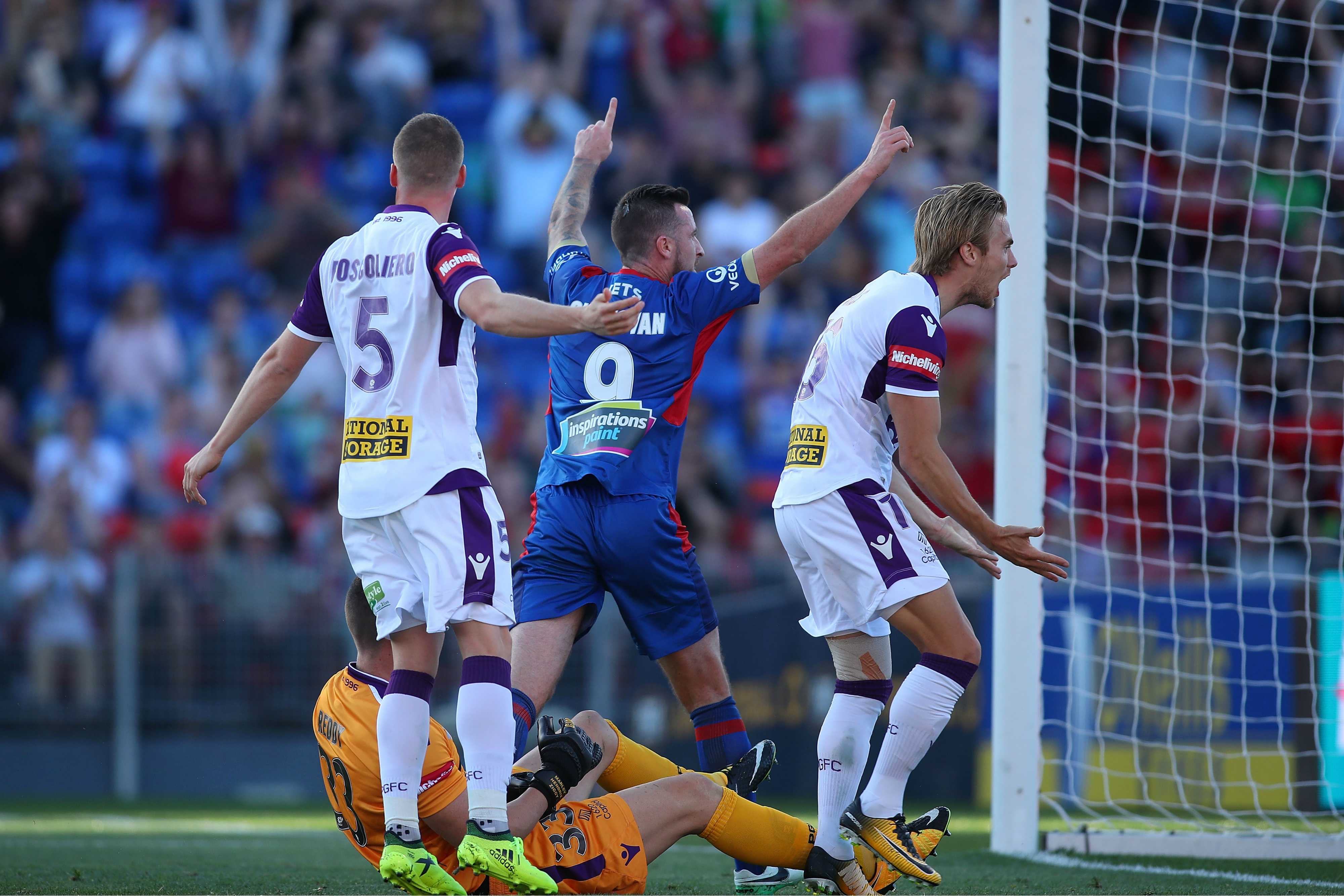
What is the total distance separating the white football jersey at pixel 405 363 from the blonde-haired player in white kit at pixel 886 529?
1.15 meters

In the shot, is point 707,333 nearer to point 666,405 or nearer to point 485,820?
point 666,405

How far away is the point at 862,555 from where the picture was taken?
4688 mm

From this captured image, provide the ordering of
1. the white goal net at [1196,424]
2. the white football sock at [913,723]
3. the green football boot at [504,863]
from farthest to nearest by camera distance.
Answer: the white goal net at [1196,424] < the white football sock at [913,723] < the green football boot at [504,863]

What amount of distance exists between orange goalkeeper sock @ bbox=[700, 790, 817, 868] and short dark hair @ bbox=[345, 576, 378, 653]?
117 cm

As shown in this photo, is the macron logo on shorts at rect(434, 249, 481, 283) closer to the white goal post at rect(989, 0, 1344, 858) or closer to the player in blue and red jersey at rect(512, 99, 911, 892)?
the player in blue and red jersey at rect(512, 99, 911, 892)

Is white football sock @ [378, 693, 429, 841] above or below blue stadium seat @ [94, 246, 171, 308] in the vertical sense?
below

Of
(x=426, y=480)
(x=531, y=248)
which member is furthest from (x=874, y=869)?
(x=531, y=248)

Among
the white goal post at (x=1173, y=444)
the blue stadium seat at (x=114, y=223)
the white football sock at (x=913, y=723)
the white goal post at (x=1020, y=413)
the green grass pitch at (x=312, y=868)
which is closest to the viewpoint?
the white football sock at (x=913, y=723)

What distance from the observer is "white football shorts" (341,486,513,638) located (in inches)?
165

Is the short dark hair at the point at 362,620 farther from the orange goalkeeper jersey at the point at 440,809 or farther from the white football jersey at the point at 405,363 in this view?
the white football jersey at the point at 405,363

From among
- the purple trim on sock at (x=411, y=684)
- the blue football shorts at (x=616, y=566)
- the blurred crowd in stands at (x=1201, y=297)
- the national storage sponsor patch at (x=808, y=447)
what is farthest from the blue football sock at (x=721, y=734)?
the blurred crowd in stands at (x=1201, y=297)

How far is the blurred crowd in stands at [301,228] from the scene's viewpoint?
34.3 feet

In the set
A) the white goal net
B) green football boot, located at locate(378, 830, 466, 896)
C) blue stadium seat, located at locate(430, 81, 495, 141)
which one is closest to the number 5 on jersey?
green football boot, located at locate(378, 830, 466, 896)

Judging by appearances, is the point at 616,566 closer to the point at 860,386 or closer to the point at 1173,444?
the point at 860,386
